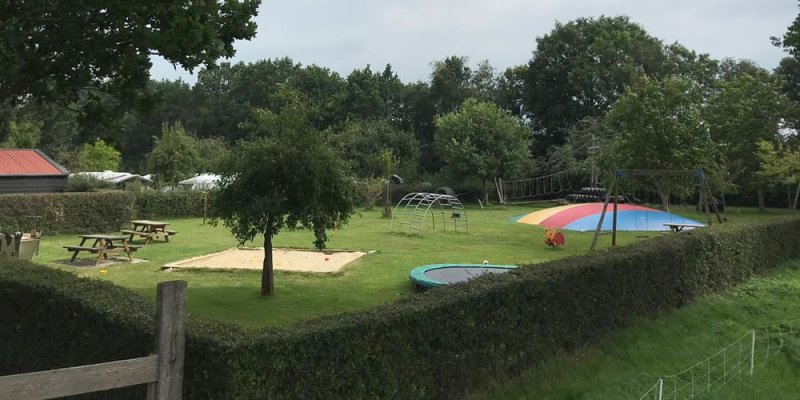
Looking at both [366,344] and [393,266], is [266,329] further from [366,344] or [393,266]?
[393,266]

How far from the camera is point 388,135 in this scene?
5116cm

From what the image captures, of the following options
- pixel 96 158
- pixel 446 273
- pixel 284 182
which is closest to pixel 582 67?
pixel 96 158

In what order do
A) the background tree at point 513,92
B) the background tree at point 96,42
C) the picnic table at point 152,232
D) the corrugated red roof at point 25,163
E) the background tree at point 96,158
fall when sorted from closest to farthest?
the background tree at point 96,42
the picnic table at point 152,232
the corrugated red roof at point 25,163
the background tree at point 96,158
the background tree at point 513,92

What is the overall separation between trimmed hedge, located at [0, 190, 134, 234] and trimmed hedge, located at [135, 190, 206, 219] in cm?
460

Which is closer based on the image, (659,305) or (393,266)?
(659,305)

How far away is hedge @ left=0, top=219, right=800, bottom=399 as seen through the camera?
161 inches

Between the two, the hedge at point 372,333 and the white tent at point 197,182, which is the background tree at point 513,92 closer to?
the white tent at point 197,182

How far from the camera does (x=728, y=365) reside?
7703 mm

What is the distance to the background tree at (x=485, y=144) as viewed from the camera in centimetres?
4334

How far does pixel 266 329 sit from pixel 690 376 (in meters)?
5.48

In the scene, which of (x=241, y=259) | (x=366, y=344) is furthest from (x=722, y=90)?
(x=366, y=344)

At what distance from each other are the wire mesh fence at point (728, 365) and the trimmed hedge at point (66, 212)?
784 inches

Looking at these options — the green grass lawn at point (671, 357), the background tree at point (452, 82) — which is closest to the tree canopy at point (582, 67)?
the background tree at point (452, 82)

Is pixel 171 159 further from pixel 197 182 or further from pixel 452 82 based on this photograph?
pixel 452 82
